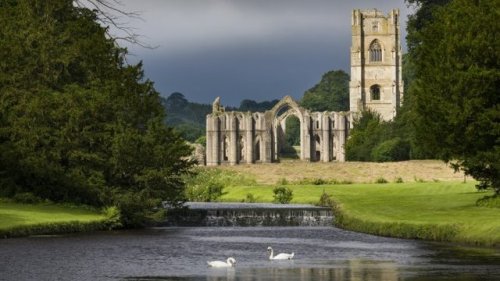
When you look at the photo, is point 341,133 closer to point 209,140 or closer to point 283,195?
point 209,140

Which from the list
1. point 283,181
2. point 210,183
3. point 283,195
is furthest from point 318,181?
point 283,195

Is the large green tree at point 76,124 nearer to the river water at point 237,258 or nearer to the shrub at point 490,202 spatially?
the river water at point 237,258

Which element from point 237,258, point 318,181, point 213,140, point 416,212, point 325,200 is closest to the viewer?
point 237,258

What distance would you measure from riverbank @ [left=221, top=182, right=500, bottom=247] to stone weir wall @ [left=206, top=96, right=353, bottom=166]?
91367 mm

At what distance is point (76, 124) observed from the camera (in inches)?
2650

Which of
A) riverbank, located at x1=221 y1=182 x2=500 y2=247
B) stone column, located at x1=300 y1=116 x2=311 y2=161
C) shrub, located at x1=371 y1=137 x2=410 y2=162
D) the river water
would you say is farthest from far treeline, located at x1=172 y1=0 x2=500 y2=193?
stone column, located at x1=300 y1=116 x2=311 y2=161

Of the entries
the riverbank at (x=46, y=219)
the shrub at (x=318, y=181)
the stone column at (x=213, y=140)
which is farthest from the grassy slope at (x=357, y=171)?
the stone column at (x=213, y=140)

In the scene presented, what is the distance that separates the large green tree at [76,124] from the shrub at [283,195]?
26.3 metres

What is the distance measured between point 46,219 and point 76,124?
918cm

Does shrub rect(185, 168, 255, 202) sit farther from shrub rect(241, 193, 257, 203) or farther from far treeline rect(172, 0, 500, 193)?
far treeline rect(172, 0, 500, 193)

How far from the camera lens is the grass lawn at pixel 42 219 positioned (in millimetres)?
55969

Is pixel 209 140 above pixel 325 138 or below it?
below

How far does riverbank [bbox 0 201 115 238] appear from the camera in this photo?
5600cm

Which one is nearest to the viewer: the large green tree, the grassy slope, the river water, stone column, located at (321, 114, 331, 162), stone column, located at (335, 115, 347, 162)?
the river water
